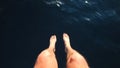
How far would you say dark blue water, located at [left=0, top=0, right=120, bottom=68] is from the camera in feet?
19.2

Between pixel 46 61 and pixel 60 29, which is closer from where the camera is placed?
pixel 46 61

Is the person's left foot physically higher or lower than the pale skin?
higher

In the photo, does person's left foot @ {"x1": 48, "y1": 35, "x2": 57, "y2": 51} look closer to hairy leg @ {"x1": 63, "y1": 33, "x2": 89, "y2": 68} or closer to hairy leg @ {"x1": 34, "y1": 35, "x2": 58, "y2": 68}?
hairy leg @ {"x1": 34, "y1": 35, "x2": 58, "y2": 68}

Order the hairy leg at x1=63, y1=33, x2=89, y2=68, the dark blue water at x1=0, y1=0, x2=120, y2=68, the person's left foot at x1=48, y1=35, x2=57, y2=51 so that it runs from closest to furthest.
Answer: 1. the hairy leg at x1=63, y1=33, x2=89, y2=68
2. the person's left foot at x1=48, y1=35, x2=57, y2=51
3. the dark blue water at x1=0, y1=0, x2=120, y2=68

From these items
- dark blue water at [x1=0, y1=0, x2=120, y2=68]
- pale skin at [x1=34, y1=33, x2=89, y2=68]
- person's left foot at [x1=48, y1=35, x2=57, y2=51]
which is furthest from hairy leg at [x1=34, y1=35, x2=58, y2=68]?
dark blue water at [x1=0, y1=0, x2=120, y2=68]

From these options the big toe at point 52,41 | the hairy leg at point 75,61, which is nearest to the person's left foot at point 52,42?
the big toe at point 52,41

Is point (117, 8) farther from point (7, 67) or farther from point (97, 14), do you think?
point (7, 67)

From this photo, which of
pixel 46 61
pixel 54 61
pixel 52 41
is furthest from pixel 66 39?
pixel 46 61

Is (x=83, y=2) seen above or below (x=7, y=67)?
above

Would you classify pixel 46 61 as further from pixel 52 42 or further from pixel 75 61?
pixel 52 42

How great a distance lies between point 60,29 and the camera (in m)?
6.15

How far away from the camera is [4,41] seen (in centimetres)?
600

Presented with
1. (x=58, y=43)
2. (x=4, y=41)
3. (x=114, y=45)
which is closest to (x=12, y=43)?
(x=4, y=41)

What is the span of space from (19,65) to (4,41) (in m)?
0.59
